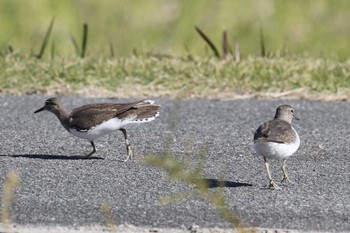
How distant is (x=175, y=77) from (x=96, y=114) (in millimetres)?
3373

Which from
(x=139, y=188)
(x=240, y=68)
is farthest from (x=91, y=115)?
(x=240, y=68)

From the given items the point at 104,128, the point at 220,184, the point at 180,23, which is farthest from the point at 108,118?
the point at 180,23

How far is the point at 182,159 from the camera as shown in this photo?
10055 millimetres

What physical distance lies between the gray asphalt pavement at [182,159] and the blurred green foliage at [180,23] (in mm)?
3724

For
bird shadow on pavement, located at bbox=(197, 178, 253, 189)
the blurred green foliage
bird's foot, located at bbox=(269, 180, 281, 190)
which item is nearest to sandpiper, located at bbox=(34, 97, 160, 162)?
bird shadow on pavement, located at bbox=(197, 178, 253, 189)

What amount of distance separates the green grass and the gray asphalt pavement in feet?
0.92

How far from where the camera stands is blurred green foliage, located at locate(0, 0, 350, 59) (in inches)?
647

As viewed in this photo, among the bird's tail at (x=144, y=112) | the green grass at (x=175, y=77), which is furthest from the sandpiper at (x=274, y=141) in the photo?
the green grass at (x=175, y=77)

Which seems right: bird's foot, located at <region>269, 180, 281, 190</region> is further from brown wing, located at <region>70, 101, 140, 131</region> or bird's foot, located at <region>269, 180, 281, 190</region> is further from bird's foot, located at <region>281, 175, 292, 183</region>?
brown wing, located at <region>70, 101, 140, 131</region>

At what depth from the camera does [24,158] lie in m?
9.96

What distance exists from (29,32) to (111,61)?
9.65 ft

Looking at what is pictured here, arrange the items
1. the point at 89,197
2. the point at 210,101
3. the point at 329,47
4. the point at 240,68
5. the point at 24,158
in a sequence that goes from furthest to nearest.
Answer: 1. the point at 329,47
2. the point at 240,68
3. the point at 210,101
4. the point at 24,158
5. the point at 89,197

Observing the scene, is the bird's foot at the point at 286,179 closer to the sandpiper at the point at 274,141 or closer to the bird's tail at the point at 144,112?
the sandpiper at the point at 274,141

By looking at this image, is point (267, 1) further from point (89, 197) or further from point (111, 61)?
point (89, 197)
